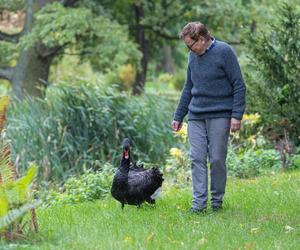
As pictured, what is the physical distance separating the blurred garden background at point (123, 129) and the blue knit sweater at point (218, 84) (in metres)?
1.11

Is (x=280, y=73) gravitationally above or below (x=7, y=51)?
above

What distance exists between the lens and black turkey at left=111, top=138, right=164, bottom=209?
8484 mm

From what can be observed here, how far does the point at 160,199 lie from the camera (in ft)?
30.6

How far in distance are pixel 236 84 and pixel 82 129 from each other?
6047mm

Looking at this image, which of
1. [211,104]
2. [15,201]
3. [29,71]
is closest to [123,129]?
[211,104]

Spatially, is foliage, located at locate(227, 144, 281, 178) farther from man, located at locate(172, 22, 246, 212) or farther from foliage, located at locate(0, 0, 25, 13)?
foliage, located at locate(0, 0, 25, 13)

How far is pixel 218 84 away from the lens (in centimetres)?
826

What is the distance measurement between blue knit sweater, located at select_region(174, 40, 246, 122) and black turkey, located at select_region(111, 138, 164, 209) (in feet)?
2.79

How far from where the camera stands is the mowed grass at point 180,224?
643 cm

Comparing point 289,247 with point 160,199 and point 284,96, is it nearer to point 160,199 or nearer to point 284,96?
point 160,199

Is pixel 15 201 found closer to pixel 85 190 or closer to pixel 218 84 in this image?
pixel 218 84

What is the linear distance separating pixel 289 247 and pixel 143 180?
2576mm

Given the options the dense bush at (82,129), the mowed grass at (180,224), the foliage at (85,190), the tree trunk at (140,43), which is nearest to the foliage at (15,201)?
the mowed grass at (180,224)

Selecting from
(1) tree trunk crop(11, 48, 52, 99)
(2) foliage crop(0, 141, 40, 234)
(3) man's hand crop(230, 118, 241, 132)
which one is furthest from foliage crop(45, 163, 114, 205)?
(1) tree trunk crop(11, 48, 52, 99)
